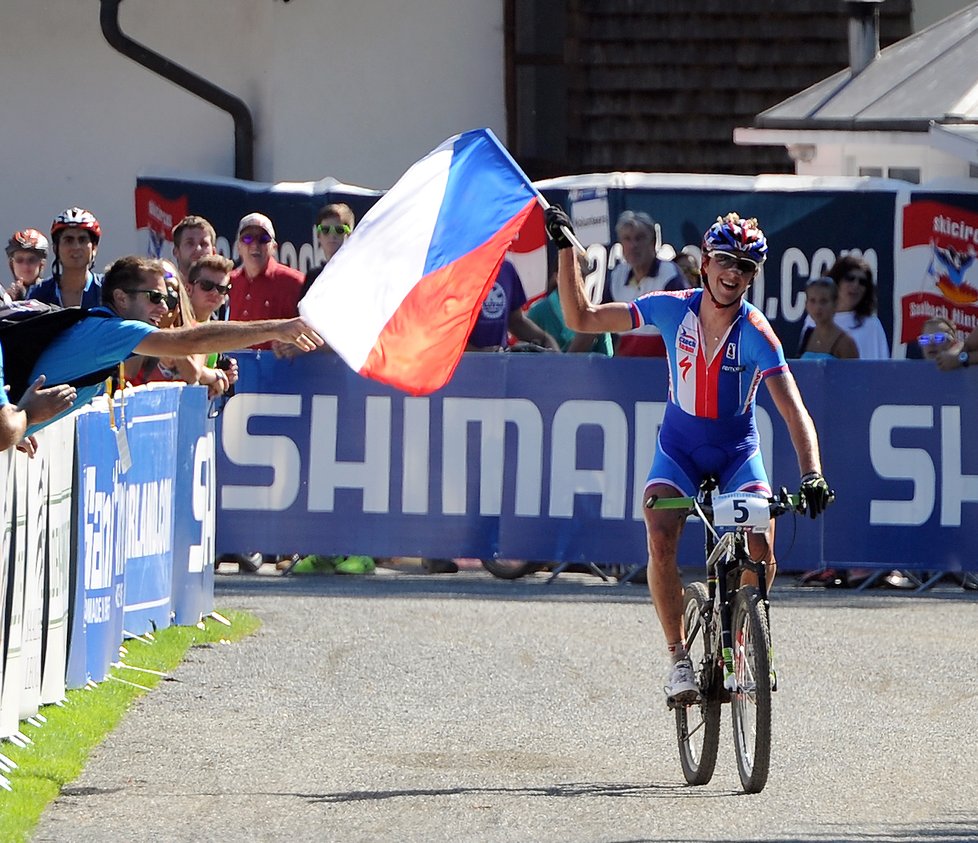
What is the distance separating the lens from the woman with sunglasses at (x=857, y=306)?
14508 mm

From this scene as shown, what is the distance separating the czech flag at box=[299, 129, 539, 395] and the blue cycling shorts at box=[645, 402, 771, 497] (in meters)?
0.89

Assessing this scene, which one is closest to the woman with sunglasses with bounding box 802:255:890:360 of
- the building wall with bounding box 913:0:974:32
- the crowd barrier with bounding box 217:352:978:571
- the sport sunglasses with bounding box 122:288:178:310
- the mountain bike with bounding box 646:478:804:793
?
the crowd barrier with bounding box 217:352:978:571

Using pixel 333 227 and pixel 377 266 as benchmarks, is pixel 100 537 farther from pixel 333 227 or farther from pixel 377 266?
pixel 333 227

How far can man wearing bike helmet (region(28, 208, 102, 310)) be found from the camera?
11.9m

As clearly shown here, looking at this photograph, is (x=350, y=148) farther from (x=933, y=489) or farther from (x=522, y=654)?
(x=522, y=654)

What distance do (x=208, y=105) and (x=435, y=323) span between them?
41.1 ft

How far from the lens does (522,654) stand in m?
11.1

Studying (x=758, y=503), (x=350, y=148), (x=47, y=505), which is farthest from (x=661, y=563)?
(x=350, y=148)

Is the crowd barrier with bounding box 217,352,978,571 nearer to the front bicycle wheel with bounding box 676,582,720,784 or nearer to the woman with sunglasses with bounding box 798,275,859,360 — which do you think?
the woman with sunglasses with bounding box 798,275,859,360

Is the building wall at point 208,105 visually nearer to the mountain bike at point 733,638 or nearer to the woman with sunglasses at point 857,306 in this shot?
the woman with sunglasses at point 857,306

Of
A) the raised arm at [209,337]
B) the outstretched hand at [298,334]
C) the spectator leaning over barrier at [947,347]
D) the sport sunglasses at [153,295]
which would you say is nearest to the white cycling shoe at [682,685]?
the outstretched hand at [298,334]

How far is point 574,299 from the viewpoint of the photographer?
8234 mm

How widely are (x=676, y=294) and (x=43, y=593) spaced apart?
275cm

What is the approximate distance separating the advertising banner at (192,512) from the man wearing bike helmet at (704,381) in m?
3.54
